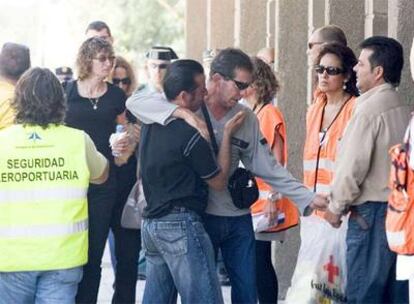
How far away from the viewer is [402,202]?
6555 millimetres

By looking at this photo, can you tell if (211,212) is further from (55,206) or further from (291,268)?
(291,268)

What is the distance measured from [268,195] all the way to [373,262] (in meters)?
1.58

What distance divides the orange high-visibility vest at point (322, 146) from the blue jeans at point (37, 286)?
2073 millimetres

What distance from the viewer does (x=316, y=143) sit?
27.7 ft

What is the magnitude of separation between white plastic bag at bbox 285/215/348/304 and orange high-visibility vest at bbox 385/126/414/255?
1236 millimetres

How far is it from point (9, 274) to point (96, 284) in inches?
85.7

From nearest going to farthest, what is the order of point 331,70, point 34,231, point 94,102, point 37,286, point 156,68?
point 34,231 → point 37,286 → point 331,70 → point 94,102 → point 156,68

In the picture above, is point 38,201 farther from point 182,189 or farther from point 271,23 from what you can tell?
point 271,23

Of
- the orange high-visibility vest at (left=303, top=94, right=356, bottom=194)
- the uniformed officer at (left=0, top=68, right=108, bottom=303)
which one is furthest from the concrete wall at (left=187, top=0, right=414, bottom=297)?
the uniformed officer at (left=0, top=68, right=108, bottom=303)

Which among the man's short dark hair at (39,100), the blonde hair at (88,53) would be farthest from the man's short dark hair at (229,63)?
the blonde hair at (88,53)

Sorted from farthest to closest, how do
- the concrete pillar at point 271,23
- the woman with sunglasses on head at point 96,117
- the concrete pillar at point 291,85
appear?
the concrete pillar at point 271,23, the concrete pillar at point 291,85, the woman with sunglasses on head at point 96,117

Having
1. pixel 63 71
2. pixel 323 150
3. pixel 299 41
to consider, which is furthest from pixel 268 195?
pixel 63 71

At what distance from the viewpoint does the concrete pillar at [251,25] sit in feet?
45.8

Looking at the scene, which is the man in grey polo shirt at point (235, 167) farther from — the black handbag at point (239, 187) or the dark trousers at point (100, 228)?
the dark trousers at point (100, 228)
